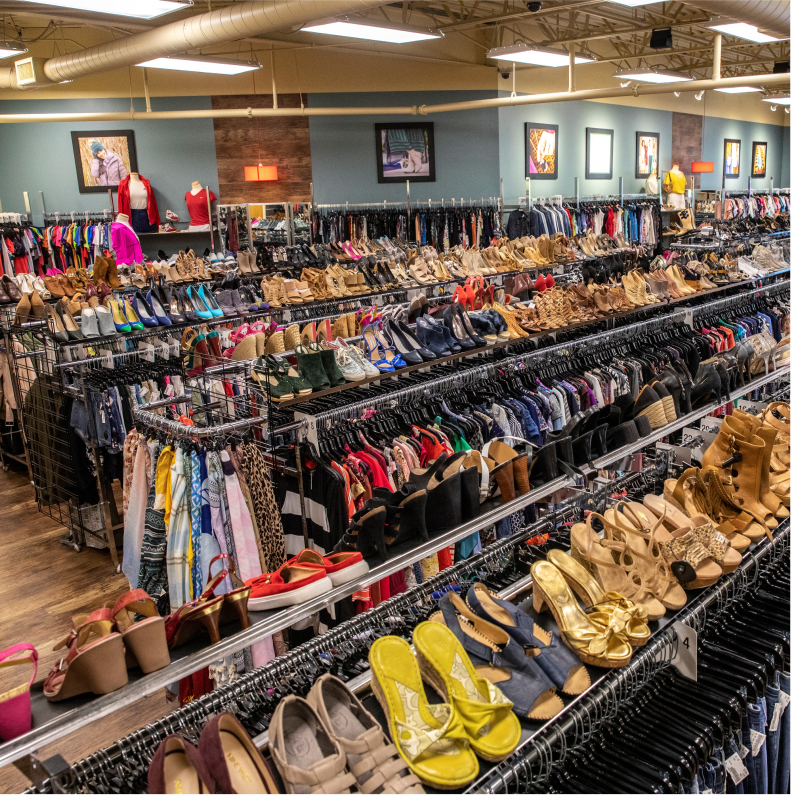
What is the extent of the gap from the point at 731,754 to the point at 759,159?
81.5 feet

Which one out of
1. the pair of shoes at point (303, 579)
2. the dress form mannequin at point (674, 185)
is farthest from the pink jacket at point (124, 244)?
the dress form mannequin at point (674, 185)

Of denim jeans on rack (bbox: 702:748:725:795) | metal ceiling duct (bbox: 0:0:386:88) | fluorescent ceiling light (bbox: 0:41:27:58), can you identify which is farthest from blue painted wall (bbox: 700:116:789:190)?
denim jeans on rack (bbox: 702:748:725:795)

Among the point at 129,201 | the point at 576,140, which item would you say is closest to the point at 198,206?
the point at 129,201

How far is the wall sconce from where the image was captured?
39.3 feet

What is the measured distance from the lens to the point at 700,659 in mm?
2277

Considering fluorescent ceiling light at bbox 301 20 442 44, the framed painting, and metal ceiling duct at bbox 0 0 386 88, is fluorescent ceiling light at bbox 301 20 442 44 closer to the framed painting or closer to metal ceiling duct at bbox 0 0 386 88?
metal ceiling duct at bbox 0 0 386 88

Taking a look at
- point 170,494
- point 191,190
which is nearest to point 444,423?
point 170,494

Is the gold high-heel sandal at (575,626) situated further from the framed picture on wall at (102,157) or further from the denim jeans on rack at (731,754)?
the framed picture on wall at (102,157)

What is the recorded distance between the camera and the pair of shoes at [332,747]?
1.44 metres

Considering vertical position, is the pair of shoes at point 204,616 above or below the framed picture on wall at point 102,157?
below

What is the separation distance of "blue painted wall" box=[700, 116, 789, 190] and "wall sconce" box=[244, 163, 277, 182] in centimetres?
1360

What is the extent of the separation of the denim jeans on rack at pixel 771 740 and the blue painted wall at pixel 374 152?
11.5 metres

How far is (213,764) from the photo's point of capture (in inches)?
56.6

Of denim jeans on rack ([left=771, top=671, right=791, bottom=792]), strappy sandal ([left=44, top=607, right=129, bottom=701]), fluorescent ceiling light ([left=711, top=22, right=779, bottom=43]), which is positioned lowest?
denim jeans on rack ([left=771, top=671, right=791, bottom=792])
